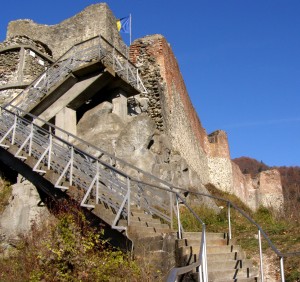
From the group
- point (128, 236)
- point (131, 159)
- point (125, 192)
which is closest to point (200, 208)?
point (131, 159)

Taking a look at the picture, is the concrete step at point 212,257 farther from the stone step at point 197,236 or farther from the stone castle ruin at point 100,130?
the stone step at point 197,236

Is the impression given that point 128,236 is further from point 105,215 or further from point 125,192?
point 125,192

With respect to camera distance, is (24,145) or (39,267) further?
(24,145)

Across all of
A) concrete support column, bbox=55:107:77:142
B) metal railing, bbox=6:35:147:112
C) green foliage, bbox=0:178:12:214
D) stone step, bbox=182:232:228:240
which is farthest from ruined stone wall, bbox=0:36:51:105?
stone step, bbox=182:232:228:240

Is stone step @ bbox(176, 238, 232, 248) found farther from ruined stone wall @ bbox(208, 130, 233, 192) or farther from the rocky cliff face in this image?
ruined stone wall @ bbox(208, 130, 233, 192)

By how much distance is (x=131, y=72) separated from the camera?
1552cm

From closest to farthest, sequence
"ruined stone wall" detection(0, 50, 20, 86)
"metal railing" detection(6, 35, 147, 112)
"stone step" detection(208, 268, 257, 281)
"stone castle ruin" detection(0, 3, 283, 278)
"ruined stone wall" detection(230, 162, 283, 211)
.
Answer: "stone step" detection(208, 268, 257, 281)
"stone castle ruin" detection(0, 3, 283, 278)
"metal railing" detection(6, 35, 147, 112)
"ruined stone wall" detection(0, 50, 20, 86)
"ruined stone wall" detection(230, 162, 283, 211)

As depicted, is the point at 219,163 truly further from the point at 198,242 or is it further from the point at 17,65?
the point at 198,242

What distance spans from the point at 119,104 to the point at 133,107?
230 cm

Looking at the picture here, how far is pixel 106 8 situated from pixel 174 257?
57.7ft

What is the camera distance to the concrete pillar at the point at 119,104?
14531 millimetres

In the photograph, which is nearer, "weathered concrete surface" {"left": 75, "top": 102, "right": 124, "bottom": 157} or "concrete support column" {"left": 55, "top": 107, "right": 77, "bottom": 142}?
"weathered concrete surface" {"left": 75, "top": 102, "right": 124, "bottom": 157}

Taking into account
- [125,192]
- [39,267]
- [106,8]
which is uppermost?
[106,8]

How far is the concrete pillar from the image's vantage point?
14.5 m
